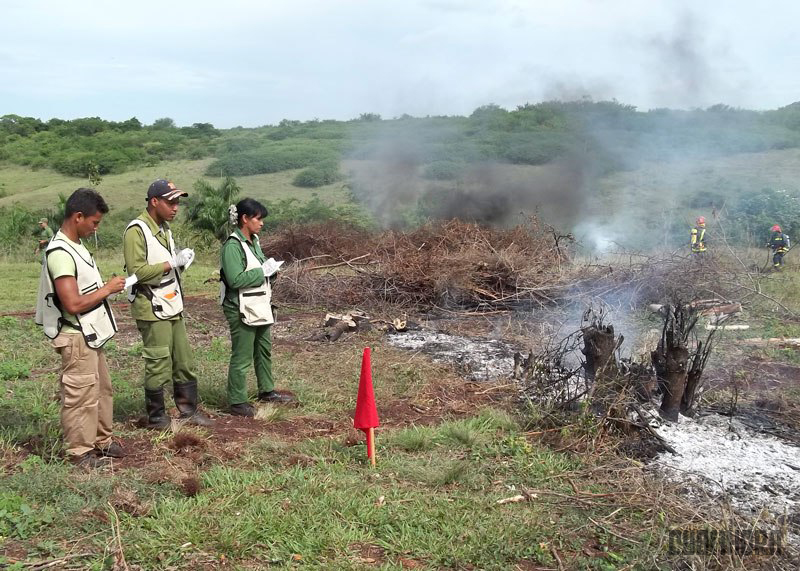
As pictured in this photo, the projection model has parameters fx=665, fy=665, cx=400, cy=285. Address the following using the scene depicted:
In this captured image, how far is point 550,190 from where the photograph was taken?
20484mm

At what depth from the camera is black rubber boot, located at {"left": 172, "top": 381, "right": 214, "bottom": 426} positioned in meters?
4.97

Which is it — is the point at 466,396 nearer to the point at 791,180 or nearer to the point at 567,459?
the point at 567,459

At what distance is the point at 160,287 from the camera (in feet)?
15.2

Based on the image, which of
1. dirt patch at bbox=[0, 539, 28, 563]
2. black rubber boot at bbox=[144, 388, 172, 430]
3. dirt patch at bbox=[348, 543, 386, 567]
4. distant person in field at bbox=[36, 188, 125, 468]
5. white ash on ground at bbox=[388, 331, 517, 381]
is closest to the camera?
dirt patch at bbox=[0, 539, 28, 563]

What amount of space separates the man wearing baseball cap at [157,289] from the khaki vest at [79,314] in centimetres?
43

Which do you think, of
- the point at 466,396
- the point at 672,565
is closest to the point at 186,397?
the point at 466,396

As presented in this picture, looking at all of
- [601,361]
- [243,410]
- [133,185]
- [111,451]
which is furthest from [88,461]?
[133,185]

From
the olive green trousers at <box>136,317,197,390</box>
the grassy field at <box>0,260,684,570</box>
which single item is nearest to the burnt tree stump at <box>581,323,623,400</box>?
the grassy field at <box>0,260,684,570</box>

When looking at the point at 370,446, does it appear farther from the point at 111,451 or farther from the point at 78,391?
the point at 78,391

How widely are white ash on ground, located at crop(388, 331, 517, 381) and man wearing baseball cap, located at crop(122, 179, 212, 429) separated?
9.91 feet

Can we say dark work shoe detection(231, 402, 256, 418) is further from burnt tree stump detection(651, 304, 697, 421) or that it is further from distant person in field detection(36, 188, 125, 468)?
burnt tree stump detection(651, 304, 697, 421)

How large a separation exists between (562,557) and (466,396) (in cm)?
281

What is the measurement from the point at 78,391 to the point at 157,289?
0.91 m

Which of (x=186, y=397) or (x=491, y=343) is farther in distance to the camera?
(x=491, y=343)
